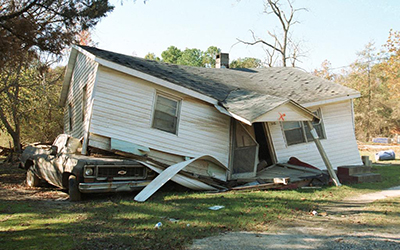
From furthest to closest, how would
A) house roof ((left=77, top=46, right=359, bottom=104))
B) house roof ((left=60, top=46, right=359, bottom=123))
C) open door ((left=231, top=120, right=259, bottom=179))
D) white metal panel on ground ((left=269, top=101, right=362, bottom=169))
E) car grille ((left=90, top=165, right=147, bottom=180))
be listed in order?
1. white metal panel on ground ((left=269, top=101, right=362, bottom=169))
2. house roof ((left=77, top=46, right=359, bottom=104))
3. open door ((left=231, top=120, right=259, bottom=179))
4. house roof ((left=60, top=46, right=359, bottom=123))
5. car grille ((left=90, top=165, right=147, bottom=180))

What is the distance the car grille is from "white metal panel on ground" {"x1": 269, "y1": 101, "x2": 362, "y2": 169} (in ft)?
19.5

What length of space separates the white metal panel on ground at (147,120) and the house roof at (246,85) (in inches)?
19.5

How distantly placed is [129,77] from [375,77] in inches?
1668

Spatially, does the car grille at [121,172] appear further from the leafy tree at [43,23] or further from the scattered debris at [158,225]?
the leafy tree at [43,23]

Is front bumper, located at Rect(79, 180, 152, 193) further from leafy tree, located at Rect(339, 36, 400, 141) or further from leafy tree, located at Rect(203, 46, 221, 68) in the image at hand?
leafy tree, located at Rect(203, 46, 221, 68)

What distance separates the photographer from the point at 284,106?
1008cm

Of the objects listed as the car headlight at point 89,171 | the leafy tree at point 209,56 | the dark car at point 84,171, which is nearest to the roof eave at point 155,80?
the dark car at point 84,171

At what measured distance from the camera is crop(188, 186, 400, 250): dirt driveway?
194 inches

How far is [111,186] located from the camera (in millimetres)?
8164

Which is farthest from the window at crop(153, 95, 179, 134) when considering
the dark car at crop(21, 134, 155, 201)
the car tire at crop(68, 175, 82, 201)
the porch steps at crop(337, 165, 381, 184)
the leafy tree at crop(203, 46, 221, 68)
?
the leafy tree at crop(203, 46, 221, 68)

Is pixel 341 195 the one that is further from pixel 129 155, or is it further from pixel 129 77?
pixel 129 77

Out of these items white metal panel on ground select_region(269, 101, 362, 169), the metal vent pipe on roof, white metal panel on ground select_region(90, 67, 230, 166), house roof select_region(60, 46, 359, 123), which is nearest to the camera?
white metal panel on ground select_region(90, 67, 230, 166)

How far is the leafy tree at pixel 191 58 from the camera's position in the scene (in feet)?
220

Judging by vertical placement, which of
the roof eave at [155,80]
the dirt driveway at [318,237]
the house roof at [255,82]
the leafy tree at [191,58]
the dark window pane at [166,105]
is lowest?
the dirt driveway at [318,237]
